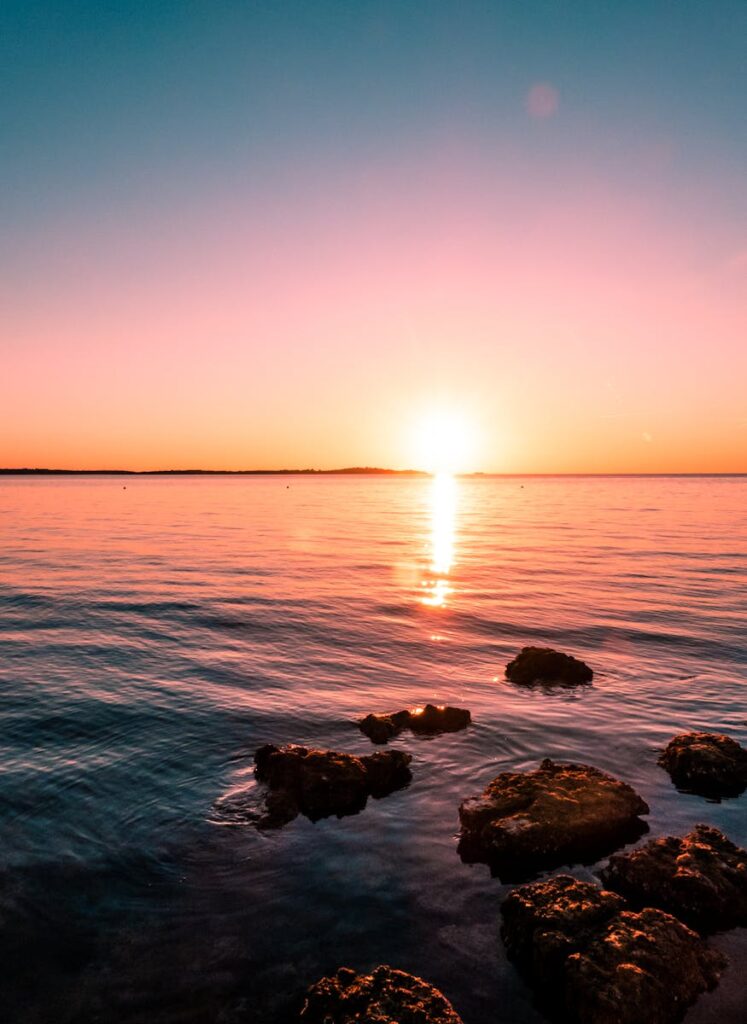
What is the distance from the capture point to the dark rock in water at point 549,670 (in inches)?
754

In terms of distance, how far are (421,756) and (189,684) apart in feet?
28.1

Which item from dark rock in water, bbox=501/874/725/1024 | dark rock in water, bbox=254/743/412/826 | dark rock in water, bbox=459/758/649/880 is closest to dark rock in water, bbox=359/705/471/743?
dark rock in water, bbox=254/743/412/826

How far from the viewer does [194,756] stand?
14125 mm

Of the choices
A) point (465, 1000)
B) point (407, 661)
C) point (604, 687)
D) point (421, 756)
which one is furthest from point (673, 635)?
point (465, 1000)

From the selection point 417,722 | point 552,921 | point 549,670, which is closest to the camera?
point 552,921

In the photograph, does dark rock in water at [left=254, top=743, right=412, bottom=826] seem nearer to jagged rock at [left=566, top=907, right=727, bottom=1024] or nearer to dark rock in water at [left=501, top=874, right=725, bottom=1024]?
dark rock in water at [left=501, top=874, right=725, bottom=1024]

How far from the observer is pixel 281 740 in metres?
15.0

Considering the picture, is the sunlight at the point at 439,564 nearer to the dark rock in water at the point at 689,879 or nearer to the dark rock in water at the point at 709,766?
the dark rock in water at the point at 709,766

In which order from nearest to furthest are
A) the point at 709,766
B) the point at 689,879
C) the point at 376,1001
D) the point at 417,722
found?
1. the point at 376,1001
2. the point at 689,879
3. the point at 709,766
4. the point at 417,722

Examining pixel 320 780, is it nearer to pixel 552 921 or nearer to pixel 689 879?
pixel 552 921

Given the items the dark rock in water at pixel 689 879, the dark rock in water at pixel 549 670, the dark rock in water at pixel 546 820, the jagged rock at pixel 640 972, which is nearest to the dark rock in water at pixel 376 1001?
the jagged rock at pixel 640 972

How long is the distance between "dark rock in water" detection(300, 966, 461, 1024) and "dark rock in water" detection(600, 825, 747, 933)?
357cm

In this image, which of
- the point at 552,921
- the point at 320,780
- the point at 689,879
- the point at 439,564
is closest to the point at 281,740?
the point at 320,780

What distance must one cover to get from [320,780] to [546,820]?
13.5ft
